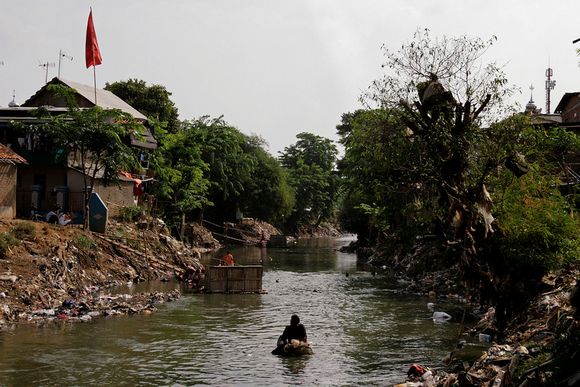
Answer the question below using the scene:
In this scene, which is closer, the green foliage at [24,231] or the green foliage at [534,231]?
the green foliage at [534,231]

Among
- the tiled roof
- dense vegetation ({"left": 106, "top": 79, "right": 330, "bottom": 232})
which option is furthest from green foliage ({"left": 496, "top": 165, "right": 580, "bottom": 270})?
dense vegetation ({"left": 106, "top": 79, "right": 330, "bottom": 232})

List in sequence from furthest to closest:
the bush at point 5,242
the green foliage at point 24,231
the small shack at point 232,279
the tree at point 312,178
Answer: the tree at point 312,178
the small shack at point 232,279
the green foliage at point 24,231
the bush at point 5,242

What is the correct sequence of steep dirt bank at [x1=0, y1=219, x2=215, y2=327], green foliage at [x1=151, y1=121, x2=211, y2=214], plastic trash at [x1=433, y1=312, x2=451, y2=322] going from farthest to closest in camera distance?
1. green foliage at [x1=151, y1=121, x2=211, y2=214]
2. plastic trash at [x1=433, y1=312, x2=451, y2=322]
3. steep dirt bank at [x1=0, y1=219, x2=215, y2=327]

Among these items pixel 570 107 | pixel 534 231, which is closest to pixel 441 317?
pixel 534 231

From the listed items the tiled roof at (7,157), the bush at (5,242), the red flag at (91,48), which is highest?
the red flag at (91,48)

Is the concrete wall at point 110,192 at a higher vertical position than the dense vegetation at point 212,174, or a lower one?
lower

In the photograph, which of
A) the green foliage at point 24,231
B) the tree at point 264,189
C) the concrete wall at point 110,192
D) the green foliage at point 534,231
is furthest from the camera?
the tree at point 264,189

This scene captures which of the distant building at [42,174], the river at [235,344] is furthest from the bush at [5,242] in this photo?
the distant building at [42,174]

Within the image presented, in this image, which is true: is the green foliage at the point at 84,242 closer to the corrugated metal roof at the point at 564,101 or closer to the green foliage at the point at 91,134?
the green foliage at the point at 91,134

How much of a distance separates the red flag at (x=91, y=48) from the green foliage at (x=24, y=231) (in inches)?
587

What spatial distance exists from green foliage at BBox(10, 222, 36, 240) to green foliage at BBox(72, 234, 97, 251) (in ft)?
→ 8.64

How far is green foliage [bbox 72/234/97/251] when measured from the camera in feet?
115

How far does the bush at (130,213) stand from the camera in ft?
151

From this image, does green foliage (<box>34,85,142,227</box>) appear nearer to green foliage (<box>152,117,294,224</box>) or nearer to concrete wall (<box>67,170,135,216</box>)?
concrete wall (<box>67,170,135,216</box>)
